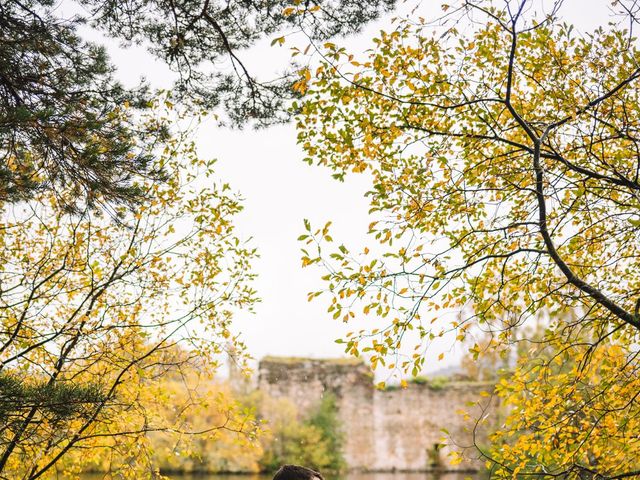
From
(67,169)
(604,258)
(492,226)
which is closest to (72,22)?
(67,169)

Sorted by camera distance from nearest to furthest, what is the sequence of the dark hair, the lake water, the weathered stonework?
the dark hair → the lake water → the weathered stonework

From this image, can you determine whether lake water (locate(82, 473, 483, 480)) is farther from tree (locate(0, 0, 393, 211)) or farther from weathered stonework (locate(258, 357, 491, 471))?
tree (locate(0, 0, 393, 211))

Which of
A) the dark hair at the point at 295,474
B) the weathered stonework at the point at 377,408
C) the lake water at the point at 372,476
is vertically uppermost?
the weathered stonework at the point at 377,408

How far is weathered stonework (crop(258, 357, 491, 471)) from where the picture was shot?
27406mm

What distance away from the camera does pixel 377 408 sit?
2783 cm

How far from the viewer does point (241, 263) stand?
5695 millimetres

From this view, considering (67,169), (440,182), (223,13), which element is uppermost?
(223,13)

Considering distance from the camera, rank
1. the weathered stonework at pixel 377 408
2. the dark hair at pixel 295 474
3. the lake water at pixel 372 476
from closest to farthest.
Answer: the dark hair at pixel 295 474 → the lake water at pixel 372 476 → the weathered stonework at pixel 377 408

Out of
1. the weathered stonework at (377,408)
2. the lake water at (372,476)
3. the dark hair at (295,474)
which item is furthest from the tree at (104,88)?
the weathered stonework at (377,408)

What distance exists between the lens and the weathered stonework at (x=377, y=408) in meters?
27.4

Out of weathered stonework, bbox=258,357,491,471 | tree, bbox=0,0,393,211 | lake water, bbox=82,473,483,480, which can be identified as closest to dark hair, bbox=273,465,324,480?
tree, bbox=0,0,393,211

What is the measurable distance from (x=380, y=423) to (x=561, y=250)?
80.9 feet

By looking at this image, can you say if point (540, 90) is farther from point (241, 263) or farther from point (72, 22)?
point (72, 22)

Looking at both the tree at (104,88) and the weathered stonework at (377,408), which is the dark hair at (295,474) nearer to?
the tree at (104,88)
